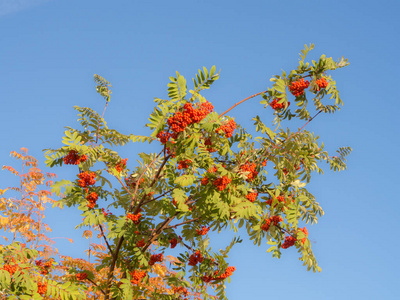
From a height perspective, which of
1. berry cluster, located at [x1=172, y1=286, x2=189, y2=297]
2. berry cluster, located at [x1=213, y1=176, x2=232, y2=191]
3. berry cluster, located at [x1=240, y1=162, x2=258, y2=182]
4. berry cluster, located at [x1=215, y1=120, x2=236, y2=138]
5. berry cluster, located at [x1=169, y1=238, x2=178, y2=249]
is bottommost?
berry cluster, located at [x1=172, y1=286, x2=189, y2=297]

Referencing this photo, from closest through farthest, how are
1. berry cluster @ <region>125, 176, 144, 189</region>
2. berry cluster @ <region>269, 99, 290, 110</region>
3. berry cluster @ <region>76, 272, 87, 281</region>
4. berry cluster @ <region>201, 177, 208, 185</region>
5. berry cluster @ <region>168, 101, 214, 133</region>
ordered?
berry cluster @ <region>168, 101, 214, 133</region> → berry cluster @ <region>201, 177, 208, 185</region> → berry cluster @ <region>269, 99, 290, 110</region> → berry cluster @ <region>76, 272, 87, 281</region> → berry cluster @ <region>125, 176, 144, 189</region>

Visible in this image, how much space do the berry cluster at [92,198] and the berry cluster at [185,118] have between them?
Result: 201cm

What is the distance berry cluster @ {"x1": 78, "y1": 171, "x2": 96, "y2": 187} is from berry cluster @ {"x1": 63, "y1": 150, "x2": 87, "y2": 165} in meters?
0.22

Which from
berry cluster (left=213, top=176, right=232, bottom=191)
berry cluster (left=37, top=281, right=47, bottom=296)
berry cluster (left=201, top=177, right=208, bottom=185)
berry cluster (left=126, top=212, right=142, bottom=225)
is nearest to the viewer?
berry cluster (left=213, top=176, right=232, bottom=191)

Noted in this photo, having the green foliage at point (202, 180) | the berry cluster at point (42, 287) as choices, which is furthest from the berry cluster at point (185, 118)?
the berry cluster at point (42, 287)

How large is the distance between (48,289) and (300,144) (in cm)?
478

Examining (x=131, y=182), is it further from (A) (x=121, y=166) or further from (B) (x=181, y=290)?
(B) (x=181, y=290)

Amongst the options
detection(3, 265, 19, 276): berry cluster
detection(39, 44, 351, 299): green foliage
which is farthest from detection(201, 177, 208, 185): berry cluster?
detection(3, 265, 19, 276): berry cluster

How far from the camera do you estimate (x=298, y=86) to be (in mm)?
7250

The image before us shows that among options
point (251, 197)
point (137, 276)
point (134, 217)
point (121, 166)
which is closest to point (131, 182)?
point (121, 166)

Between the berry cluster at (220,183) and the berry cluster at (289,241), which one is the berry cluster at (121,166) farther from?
the berry cluster at (289,241)

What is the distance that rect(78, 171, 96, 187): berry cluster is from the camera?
24.6 ft

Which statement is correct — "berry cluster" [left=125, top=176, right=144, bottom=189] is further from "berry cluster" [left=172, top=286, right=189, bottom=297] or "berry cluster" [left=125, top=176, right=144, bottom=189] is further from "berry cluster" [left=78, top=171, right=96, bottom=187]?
"berry cluster" [left=172, top=286, right=189, bottom=297]

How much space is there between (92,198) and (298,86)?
13.0 feet
